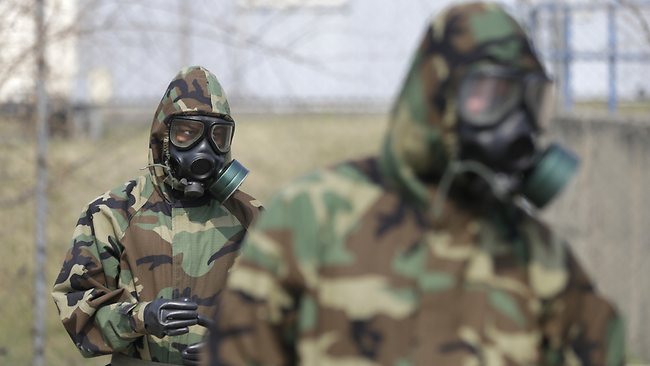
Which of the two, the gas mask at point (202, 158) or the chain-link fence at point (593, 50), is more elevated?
the gas mask at point (202, 158)

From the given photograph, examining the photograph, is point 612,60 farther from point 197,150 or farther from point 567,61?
point 197,150

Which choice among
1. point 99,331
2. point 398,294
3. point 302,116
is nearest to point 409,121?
point 398,294

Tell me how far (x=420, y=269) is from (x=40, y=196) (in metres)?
5.77

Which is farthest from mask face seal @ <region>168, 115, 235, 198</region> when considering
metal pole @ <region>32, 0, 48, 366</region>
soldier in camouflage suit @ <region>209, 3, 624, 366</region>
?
metal pole @ <region>32, 0, 48, 366</region>

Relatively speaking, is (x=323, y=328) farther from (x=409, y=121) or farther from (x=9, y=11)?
(x=9, y=11)

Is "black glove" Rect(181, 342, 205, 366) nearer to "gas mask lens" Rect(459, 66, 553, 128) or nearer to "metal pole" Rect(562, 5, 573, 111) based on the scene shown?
"gas mask lens" Rect(459, 66, 553, 128)

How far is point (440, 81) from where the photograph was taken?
259cm

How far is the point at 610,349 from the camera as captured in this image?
266 cm

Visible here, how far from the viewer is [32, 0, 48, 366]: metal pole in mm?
7984

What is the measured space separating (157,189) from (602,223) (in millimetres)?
5116

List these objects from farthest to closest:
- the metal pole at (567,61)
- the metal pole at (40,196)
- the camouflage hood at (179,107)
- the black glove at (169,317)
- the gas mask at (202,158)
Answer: the metal pole at (567,61) → the metal pole at (40,196) → the camouflage hood at (179,107) → the gas mask at (202,158) → the black glove at (169,317)

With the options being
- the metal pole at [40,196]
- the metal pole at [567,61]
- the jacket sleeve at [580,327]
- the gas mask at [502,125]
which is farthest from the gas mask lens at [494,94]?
the metal pole at [567,61]

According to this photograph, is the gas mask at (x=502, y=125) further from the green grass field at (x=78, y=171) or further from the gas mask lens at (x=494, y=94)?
the green grass field at (x=78, y=171)

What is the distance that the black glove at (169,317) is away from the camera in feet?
14.4
